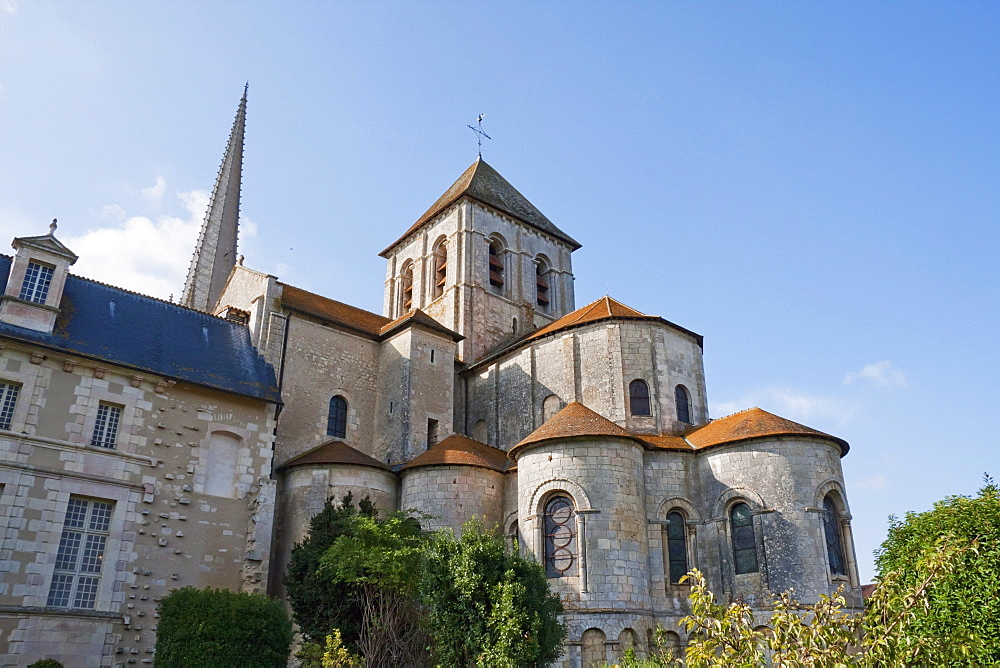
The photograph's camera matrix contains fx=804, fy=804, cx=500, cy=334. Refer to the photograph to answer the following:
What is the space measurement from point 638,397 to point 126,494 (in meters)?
13.8

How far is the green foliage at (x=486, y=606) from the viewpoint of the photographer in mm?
13531

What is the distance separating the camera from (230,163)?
140 ft

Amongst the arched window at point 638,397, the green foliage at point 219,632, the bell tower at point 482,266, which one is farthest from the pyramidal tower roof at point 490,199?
the green foliage at point 219,632

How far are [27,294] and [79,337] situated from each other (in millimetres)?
1501

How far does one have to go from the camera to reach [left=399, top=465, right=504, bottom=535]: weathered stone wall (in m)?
21.5

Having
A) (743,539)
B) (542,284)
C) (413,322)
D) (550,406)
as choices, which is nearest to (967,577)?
(743,539)

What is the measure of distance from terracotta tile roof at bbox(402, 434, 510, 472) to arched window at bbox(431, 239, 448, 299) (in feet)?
38.7

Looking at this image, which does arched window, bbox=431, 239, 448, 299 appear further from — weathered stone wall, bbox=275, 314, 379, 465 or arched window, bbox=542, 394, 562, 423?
arched window, bbox=542, 394, 562, 423

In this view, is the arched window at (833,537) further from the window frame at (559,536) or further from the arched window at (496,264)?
the arched window at (496,264)

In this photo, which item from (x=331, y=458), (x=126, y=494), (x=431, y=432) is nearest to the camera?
(x=126, y=494)

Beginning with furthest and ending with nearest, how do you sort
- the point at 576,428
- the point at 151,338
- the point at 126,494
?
1. the point at 151,338
2. the point at 576,428
3. the point at 126,494

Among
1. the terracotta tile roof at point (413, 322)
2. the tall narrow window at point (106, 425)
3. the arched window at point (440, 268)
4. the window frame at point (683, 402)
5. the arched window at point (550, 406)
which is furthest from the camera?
the arched window at point (440, 268)

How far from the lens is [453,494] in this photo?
21.7 m

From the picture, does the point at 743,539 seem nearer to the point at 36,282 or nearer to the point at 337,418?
the point at 337,418
